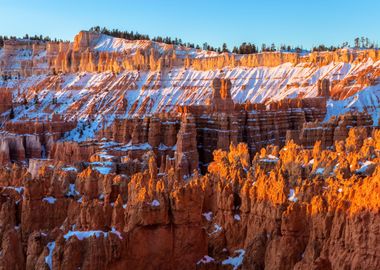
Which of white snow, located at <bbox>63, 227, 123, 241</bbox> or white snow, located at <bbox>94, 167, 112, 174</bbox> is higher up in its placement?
white snow, located at <bbox>94, 167, 112, 174</bbox>

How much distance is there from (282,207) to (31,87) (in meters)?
90.5

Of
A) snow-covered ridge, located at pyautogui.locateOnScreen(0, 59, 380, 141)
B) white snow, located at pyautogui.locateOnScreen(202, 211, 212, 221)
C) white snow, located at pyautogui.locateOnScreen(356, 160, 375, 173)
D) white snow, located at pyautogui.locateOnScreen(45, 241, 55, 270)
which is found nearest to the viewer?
white snow, located at pyautogui.locateOnScreen(45, 241, 55, 270)

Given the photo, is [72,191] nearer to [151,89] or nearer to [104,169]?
[104,169]

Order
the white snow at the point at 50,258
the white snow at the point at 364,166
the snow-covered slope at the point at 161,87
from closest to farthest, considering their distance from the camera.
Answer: the white snow at the point at 50,258 < the white snow at the point at 364,166 < the snow-covered slope at the point at 161,87

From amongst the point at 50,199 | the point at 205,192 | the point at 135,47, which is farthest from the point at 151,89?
the point at 205,192

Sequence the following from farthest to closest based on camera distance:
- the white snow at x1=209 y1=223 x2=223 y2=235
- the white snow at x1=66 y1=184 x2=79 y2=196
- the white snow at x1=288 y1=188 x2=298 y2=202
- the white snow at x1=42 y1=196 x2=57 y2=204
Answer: the white snow at x1=66 y1=184 x2=79 y2=196 < the white snow at x1=42 y1=196 x2=57 y2=204 < the white snow at x1=209 y1=223 x2=223 y2=235 < the white snow at x1=288 y1=188 x2=298 y2=202

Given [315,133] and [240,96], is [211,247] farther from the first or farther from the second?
[240,96]

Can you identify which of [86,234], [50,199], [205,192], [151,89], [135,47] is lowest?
[50,199]

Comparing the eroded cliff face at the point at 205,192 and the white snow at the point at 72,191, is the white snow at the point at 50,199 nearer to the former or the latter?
the eroded cliff face at the point at 205,192

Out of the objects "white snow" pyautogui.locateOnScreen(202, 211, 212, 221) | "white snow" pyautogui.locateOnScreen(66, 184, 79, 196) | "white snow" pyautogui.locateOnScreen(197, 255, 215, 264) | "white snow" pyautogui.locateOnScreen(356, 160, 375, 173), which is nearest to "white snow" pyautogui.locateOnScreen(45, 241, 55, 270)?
"white snow" pyautogui.locateOnScreen(197, 255, 215, 264)

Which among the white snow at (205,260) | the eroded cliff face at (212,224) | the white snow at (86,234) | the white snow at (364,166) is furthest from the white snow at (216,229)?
the white snow at (364,166)

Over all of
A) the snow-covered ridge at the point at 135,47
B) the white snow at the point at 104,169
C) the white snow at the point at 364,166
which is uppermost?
the snow-covered ridge at the point at 135,47

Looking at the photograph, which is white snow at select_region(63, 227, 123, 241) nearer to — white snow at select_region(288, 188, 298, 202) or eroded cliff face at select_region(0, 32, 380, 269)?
eroded cliff face at select_region(0, 32, 380, 269)

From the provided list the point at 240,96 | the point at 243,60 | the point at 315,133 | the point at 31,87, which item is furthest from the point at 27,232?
the point at 31,87
